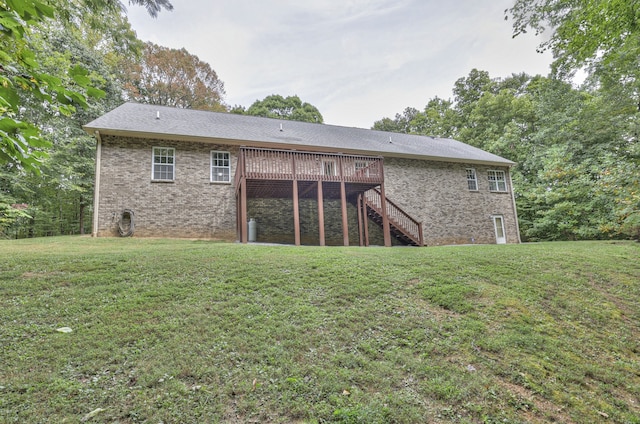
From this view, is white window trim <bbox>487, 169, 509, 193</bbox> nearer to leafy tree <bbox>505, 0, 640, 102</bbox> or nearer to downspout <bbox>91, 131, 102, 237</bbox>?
leafy tree <bbox>505, 0, 640, 102</bbox>

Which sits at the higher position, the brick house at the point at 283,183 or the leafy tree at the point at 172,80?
the leafy tree at the point at 172,80

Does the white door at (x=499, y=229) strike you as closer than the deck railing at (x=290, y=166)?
No

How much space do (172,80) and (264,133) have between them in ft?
50.5

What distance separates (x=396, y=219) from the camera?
13.6m

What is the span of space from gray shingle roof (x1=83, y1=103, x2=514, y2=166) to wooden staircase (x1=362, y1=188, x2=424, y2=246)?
7.07 ft

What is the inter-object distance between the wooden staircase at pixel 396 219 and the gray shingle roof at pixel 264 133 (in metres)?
2.15

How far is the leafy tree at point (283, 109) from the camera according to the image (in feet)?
91.5

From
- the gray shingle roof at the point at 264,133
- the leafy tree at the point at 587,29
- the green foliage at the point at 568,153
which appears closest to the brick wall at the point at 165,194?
the gray shingle roof at the point at 264,133

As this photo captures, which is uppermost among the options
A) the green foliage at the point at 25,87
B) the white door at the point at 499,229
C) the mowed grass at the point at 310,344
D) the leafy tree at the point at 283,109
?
the leafy tree at the point at 283,109

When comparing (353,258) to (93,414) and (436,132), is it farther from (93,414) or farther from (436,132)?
(436,132)

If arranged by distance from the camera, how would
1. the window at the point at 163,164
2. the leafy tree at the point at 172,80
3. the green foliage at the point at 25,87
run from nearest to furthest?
the green foliage at the point at 25,87 → the window at the point at 163,164 → the leafy tree at the point at 172,80

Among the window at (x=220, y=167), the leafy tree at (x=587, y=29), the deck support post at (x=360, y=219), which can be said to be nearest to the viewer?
the leafy tree at (x=587, y=29)

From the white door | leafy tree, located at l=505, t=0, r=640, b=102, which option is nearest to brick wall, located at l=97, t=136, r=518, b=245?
the white door

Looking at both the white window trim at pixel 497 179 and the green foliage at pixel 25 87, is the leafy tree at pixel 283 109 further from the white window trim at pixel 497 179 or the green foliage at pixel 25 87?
the green foliage at pixel 25 87
